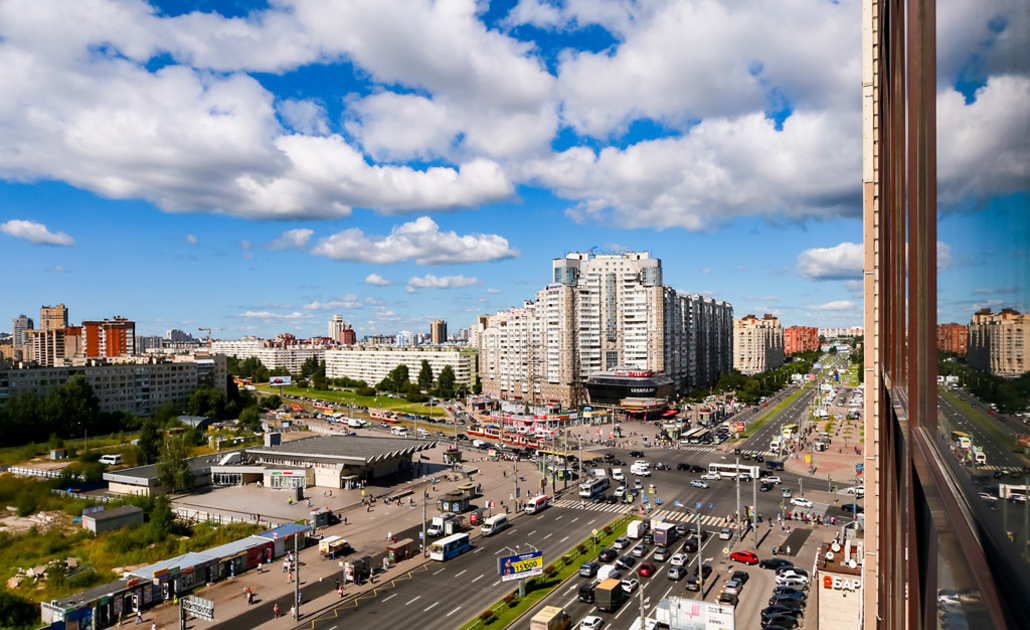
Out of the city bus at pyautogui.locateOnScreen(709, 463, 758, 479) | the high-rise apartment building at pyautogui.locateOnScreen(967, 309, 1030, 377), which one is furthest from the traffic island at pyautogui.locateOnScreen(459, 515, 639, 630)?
the high-rise apartment building at pyautogui.locateOnScreen(967, 309, 1030, 377)

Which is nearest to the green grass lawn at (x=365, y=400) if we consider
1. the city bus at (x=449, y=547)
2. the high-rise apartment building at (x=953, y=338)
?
the city bus at (x=449, y=547)

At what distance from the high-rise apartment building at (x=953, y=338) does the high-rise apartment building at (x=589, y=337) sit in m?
87.8

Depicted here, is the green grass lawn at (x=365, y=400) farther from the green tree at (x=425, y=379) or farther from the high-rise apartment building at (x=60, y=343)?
the high-rise apartment building at (x=60, y=343)

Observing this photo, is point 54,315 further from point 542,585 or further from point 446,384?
point 542,585

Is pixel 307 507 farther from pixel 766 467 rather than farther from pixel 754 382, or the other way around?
pixel 754 382

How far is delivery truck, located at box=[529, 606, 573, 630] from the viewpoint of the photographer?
22703 millimetres

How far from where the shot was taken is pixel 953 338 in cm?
172

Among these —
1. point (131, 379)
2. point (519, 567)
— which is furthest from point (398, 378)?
point (519, 567)

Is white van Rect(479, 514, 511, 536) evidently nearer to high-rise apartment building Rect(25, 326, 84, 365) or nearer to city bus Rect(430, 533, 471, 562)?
city bus Rect(430, 533, 471, 562)

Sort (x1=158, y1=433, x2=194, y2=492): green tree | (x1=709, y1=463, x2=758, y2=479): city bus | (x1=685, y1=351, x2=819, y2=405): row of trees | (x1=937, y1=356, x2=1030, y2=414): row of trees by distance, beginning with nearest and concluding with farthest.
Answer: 1. (x1=937, y1=356, x2=1030, y2=414): row of trees
2. (x1=158, y1=433, x2=194, y2=492): green tree
3. (x1=709, y1=463, x2=758, y2=479): city bus
4. (x1=685, y1=351, x2=819, y2=405): row of trees

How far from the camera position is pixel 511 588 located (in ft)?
92.0

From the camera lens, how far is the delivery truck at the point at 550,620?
2270 centimetres

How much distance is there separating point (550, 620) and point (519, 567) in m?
Answer: 3.87

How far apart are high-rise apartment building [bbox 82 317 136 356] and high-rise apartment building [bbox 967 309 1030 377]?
521 ft
